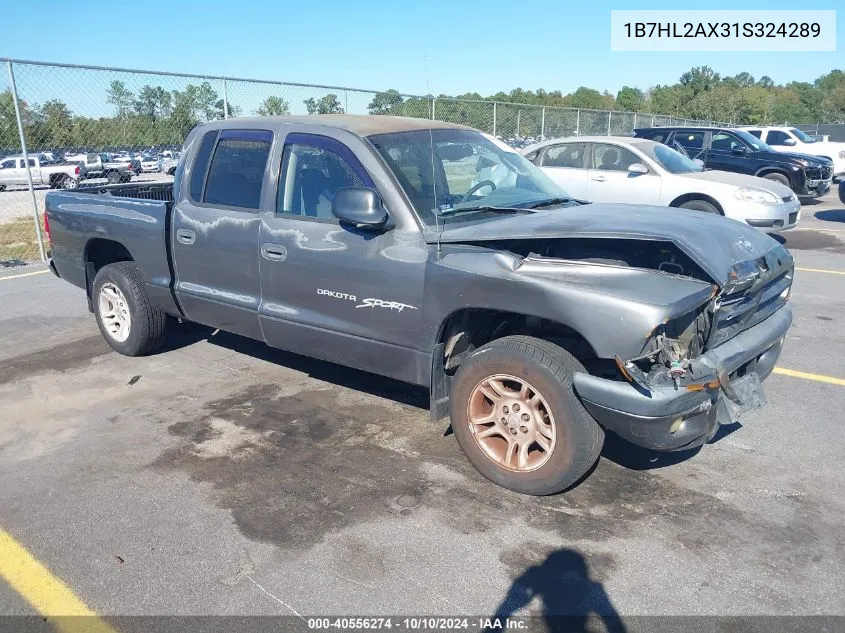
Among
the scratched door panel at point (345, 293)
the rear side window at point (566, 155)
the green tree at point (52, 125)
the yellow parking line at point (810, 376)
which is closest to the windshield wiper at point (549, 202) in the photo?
the scratched door panel at point (345, 293)

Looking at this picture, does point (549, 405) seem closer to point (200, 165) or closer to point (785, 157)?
point (200, 165)

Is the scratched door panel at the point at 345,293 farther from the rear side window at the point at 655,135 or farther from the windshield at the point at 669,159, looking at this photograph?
the rear side window at the point at 655,135

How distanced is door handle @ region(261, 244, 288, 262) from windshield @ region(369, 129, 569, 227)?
0.88 meters

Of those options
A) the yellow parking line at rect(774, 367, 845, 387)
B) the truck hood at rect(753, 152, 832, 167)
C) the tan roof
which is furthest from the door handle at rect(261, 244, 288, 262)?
the truck hood at rect(753, 152, 832, 167)

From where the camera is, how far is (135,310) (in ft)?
18.3

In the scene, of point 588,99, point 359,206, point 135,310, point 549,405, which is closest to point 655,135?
point 135,310

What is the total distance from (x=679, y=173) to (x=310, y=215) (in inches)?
304

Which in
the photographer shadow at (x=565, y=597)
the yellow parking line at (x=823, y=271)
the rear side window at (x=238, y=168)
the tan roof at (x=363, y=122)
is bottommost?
the yellow parking line at (x=823, y=271)

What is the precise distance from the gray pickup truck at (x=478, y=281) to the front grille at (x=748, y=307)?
0.05 ft

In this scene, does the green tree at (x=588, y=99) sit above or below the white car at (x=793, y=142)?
above

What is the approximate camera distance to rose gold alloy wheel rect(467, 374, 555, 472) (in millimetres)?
3514

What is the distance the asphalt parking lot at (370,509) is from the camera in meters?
2.88

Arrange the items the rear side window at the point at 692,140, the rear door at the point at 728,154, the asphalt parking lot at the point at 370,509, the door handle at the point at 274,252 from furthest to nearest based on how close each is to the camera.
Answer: the rear door at the point at 728,154 → the rear side window at the point at 692,140 → the door handle at the point at 274,252 → the asphalt parking lot at the point at 370,509

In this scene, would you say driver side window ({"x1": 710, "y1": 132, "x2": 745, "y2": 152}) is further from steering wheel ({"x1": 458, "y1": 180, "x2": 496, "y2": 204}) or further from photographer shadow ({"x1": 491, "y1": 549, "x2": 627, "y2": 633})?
photographer shadow ({"x1": 491, "y1": 549, "x2": 627, "y2": 633})
